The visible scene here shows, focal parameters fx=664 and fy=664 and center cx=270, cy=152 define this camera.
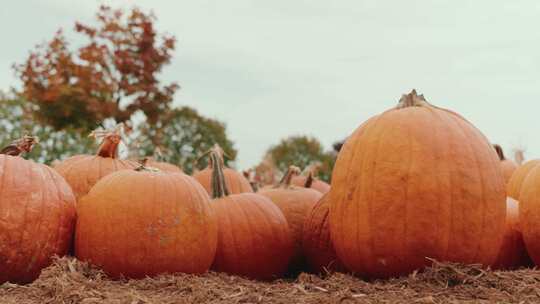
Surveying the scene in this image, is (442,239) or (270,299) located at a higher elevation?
(442,239)

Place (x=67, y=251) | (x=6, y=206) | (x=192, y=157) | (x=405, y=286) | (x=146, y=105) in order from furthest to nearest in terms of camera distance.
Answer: (x=192, y=157) < (x=146, y=105) < (x=67, y=251) < (x=6, y=206) < (x=405, y=286)

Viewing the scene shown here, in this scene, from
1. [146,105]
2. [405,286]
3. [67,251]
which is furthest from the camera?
[146,105]

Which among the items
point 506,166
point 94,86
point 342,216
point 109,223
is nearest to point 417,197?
point 342,216

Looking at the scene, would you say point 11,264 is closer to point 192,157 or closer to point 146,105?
point 146,105

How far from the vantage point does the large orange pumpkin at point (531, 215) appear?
13.0 feet

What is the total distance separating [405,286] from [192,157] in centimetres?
2218

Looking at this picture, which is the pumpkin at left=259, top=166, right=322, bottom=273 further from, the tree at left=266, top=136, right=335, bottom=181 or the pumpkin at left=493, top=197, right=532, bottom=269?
the tree at left=266, top=136, right=335, bottom=181

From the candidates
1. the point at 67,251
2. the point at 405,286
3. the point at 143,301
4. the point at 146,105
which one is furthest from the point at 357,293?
the point at 146,105

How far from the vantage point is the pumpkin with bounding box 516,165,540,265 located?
13.0 ft

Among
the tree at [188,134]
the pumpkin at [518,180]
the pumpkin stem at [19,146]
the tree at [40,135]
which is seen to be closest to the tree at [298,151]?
the tree at [188,134]

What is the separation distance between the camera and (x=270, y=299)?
9.26 ft

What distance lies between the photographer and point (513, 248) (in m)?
4.20

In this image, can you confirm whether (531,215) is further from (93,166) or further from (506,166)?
(93,166)

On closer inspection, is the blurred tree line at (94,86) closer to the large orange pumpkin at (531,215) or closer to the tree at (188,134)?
the tree at (188,134)
